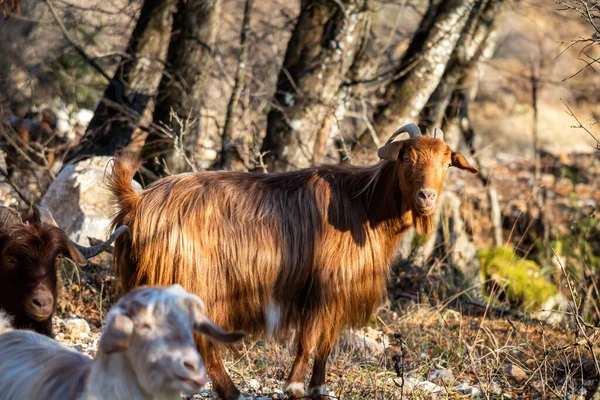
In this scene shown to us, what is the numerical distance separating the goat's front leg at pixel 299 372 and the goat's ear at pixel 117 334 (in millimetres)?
3045

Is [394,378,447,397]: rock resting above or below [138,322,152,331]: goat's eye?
below

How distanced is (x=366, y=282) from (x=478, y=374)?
1.18m

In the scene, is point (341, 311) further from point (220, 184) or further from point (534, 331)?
point (534, 331)

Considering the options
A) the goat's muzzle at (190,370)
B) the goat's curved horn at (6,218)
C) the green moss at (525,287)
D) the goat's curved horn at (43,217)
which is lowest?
the green moss at (525,287)

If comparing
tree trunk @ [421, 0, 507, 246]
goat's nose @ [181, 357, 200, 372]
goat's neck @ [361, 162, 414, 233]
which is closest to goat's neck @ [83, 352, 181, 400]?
goat's nose @ [181, 357, 200, 372]

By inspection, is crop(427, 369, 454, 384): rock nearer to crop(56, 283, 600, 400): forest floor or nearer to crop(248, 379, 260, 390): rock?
crop(56, 283, 600, 400): forest floor

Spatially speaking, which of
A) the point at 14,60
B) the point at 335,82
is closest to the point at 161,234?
the point at 335,82

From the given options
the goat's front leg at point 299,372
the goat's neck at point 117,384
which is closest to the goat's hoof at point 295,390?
the goat's front leg at point 299,372

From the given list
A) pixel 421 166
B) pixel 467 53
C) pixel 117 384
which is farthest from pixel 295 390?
pixel 467 53

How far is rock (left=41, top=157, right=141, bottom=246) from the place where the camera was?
9.07m

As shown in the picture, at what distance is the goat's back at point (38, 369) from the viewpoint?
3.91 metres

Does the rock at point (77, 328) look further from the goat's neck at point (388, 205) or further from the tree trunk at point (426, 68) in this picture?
the tree trunk at point (426, 68)

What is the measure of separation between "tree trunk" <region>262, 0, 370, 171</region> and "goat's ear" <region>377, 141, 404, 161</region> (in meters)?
3.13

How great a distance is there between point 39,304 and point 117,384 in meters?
1.73
